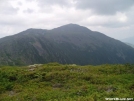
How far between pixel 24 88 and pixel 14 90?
1.23 meters

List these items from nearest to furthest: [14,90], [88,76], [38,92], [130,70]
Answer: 1. [38,92]
2. [14,90]
3. [88,76]
4. [130,70]

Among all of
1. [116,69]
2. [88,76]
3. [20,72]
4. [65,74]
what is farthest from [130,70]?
[20,72]

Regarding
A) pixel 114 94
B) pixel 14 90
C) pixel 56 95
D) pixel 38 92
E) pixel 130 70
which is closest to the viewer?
pixel 114 94

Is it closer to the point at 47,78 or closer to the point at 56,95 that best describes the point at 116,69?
the point at 47,78

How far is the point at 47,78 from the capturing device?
2719 centimetres

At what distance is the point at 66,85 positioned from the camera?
937 inches

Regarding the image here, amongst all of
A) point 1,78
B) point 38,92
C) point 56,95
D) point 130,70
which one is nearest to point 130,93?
point 56,95

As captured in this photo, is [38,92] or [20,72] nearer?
[38,92]

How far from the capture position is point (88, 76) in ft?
86.9

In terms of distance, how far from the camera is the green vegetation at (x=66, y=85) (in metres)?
19.0

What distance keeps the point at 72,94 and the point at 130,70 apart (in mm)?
14165

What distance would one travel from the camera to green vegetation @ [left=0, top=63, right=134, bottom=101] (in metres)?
19.0

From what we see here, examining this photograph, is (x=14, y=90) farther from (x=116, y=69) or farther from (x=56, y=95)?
(x=116, y=69)

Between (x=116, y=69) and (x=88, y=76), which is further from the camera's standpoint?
(x=116, y=69)
